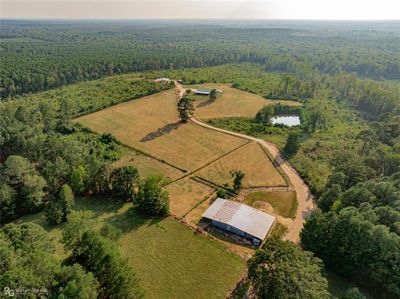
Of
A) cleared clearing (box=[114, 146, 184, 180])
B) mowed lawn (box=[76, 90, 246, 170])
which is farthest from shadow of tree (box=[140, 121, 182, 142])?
cleared clearing (box=[114, 146, 184, 180])

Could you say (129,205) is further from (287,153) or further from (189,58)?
(189,58)

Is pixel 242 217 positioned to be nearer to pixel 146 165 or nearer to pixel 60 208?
pixel 146 165

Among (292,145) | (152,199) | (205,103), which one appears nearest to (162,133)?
(205,103)

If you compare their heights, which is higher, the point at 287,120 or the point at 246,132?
the point at 246,132

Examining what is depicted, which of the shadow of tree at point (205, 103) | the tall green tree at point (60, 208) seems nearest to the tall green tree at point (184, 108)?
the shadow of tree at point (205, 103)

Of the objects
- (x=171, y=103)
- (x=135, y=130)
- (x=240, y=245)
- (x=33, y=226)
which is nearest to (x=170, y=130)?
(x=135, y=130)

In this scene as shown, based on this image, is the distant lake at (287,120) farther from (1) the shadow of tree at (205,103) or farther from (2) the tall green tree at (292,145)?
(1) the shadow of tree at (205,103)

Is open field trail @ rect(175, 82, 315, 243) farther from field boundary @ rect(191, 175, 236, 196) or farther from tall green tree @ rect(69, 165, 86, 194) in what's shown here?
tall green tree @ rect(69, 165, 86, 194)
